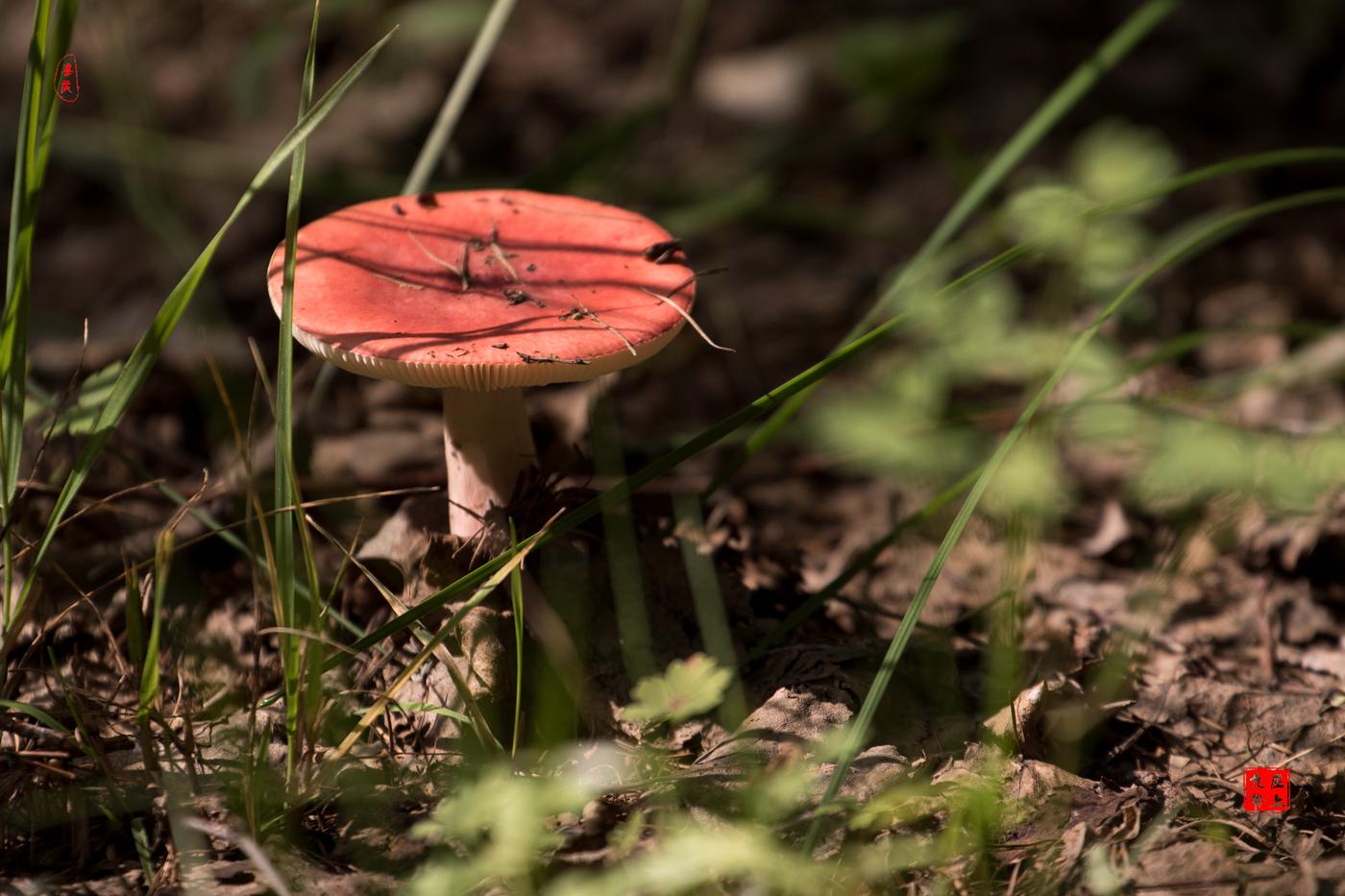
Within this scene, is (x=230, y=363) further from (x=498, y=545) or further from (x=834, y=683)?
(x=834, y=683)

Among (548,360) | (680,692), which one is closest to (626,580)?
(680,692)

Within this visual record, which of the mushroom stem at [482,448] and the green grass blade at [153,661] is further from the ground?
the mushroom stem at [482,448]

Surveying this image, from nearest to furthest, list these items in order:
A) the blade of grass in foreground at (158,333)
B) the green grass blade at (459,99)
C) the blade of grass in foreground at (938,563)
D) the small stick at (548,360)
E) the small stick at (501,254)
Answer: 1. the blade of grass in foreground at (938,563)
2. the blade of grass in foreground at (158,333)
3. the small stick at (548,360)
4. the small stick at (501,254)
5. the green grass blade at (459,99)

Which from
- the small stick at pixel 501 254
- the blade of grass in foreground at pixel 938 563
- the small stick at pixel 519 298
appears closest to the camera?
the blade of grass in foreground at pixel 938 563

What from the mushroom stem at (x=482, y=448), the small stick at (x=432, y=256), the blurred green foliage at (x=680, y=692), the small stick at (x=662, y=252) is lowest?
the blurred green foliage at (x=680, y=692)

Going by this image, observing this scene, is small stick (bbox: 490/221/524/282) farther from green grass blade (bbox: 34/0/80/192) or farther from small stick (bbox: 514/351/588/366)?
green grass blade (bbox: 34/0/80/192)

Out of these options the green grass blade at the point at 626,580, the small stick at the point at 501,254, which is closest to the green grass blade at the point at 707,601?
the green grass blade at the point at 626,580

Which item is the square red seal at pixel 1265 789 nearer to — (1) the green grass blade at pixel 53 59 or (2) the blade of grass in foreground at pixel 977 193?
(2) the blade of grass in foreground at pixel 977 193

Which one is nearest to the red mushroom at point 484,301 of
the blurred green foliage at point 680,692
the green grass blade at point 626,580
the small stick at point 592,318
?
the small stick at point 592,318

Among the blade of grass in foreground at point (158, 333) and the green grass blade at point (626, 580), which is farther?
the green grass blade at point (626, 580)

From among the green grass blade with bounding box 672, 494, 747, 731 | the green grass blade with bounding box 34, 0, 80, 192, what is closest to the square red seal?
the green grass blade with bounding box 672, 494, 747, 731
